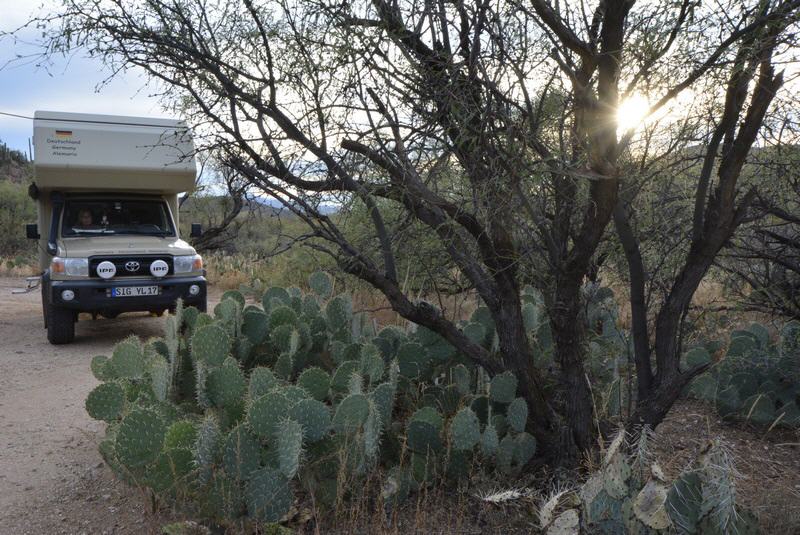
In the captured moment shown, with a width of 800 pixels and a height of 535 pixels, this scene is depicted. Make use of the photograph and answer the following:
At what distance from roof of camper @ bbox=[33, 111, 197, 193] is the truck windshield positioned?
0.90 feet

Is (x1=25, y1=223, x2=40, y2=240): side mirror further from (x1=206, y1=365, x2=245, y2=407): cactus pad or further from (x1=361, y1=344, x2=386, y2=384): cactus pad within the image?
(x1=361, y1=344, x2=386, y2=384): cactus pad

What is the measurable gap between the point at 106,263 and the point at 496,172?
20.5 feet

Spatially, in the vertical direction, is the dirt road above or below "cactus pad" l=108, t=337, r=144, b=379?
below

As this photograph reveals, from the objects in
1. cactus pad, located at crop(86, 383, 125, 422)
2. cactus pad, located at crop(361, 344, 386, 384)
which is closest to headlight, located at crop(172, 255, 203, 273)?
cactus pad, located at crop(86, 383, 125, 422)

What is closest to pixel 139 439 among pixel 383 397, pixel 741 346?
pixel 383 397

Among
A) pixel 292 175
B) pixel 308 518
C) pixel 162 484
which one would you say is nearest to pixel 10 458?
pixel 162 484

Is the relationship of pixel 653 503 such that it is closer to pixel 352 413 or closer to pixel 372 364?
pixel 352 413

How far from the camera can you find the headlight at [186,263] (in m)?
8.55

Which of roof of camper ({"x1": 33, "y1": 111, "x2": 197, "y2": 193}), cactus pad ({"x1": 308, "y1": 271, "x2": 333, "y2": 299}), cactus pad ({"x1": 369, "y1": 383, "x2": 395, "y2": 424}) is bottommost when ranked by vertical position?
cactus pad ({"x1": 369, "y1": 383, "x2": 395, "y2": 424})

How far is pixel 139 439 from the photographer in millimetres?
3135

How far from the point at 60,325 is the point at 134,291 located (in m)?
0.98

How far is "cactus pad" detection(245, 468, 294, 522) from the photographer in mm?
2988

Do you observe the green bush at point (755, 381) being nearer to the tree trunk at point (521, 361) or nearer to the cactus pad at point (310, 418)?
the tree trunk at point (521, 361)

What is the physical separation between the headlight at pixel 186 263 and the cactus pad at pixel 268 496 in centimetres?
600
